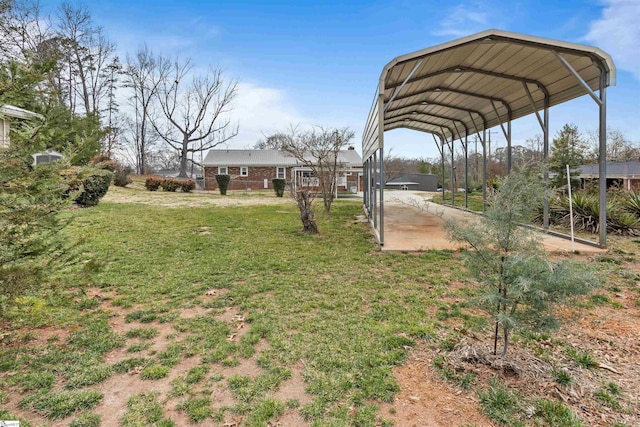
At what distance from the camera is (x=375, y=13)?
11656 millimetres

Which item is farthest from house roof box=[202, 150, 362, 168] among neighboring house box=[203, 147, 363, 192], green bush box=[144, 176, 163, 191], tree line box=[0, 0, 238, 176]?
green bush box=[144, 176, 163, 191]

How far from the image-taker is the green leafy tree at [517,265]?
210 centimetres

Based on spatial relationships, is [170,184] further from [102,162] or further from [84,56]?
[102,162]

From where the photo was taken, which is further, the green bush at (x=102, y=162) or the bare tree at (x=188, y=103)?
the bare tree at (x=188, y=103)

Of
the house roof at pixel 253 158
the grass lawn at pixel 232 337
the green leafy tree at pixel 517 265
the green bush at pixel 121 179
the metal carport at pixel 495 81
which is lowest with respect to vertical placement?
the grass lawn at pixel 232 337

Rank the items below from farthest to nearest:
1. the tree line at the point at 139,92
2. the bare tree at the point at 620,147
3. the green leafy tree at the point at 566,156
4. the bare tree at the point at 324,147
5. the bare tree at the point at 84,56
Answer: the bare tree at the point at 620,147
the tree line at the point at 139,92
the bare tree at the point at 84,56
the bare tree at the point at 324,147
the green leafy tree at the point at 566,156

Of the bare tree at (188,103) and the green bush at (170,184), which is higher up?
the bare tree at (188,103)

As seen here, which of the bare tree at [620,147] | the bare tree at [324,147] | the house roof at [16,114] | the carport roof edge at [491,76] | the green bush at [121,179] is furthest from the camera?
the bare tree at [620,147]

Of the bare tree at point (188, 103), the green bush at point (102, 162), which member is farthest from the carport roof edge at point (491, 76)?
the bare tree at point (188, 103)

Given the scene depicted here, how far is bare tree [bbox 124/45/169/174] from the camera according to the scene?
31578mm

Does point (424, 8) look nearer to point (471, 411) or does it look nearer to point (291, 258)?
point (291, 258)

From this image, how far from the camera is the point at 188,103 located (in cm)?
3266

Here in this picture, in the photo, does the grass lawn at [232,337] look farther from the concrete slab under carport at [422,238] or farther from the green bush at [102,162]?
the concrete slab under carport at [422,238]

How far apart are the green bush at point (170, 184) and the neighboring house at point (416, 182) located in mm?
18460
